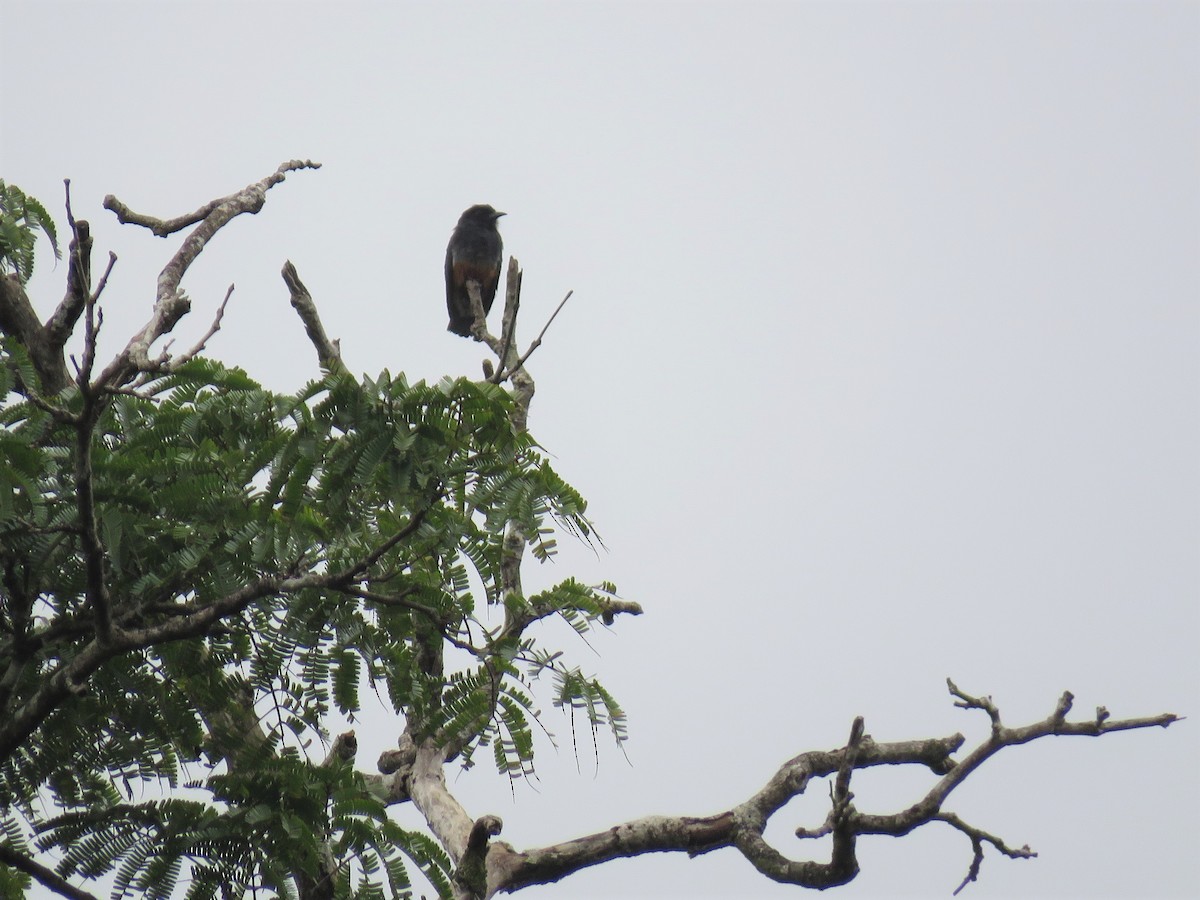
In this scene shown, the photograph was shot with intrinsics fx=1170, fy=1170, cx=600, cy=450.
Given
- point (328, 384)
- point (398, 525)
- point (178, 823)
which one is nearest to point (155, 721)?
point (178, 823)

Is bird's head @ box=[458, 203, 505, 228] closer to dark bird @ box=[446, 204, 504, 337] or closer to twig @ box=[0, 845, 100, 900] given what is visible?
dark bird @ box=[446, 204, 504, 337]

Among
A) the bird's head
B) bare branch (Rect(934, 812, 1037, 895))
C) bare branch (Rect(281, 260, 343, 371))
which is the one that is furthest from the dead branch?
the bird's head

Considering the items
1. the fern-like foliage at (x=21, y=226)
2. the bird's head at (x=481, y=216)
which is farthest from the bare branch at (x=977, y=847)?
the bird's head at (x=481, y=216)

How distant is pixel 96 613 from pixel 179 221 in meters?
2.16

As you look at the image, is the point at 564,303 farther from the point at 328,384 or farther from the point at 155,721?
the point at 155,721

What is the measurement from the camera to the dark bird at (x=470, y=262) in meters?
11.9

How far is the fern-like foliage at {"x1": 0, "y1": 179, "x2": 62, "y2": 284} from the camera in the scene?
4.10 metres

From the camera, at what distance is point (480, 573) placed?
3375mm

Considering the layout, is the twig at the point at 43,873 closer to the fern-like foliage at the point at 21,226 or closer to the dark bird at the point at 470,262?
the fern-like foliage at the point at 21,226

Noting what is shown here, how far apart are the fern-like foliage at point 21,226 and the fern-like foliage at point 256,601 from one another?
2.88 feet

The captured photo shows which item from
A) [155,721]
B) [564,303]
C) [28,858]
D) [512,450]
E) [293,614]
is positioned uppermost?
[564,303]

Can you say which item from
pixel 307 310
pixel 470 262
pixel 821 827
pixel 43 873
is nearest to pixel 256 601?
pixel 43 873

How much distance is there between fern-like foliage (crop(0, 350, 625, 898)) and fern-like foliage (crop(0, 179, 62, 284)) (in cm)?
88

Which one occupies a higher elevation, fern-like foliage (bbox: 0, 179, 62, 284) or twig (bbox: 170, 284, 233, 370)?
fern-like foliage (bbox: 0, 179, 62, 284)
